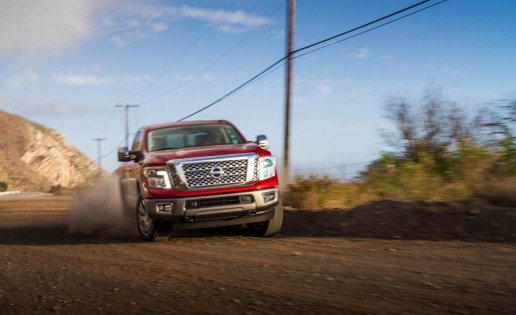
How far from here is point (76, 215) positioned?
12672 millimetres

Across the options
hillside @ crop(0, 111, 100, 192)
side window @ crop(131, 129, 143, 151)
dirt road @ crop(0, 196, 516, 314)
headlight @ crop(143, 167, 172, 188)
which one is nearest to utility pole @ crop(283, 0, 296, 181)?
side window @ crop(131, 129, 143, 151)

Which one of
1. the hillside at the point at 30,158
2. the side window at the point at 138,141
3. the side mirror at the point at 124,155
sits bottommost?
the hillside at the point at 30,158

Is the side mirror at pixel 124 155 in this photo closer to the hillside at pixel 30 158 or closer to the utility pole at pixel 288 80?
the utility pole at pixel 288 80

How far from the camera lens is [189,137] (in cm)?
981

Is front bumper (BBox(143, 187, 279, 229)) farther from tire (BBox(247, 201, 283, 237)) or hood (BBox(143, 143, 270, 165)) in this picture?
hood (BBox(143, 143, 270, 165))

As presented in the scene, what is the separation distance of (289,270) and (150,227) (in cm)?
330

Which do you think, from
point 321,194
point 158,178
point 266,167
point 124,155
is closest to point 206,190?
point 158,178

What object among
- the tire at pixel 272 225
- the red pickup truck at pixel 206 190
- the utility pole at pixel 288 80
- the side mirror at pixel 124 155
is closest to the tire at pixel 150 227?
the red pickup truck at pixel 206 190

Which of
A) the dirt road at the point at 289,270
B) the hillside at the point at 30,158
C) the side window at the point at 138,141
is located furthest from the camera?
the hillside at the point at 30,158

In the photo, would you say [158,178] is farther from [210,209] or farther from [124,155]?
[124,155]

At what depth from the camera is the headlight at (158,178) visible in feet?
27.1

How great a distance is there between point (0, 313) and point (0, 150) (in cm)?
10726

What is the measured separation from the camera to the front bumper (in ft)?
26.6

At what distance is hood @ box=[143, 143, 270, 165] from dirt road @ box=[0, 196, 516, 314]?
1301 millimetres
